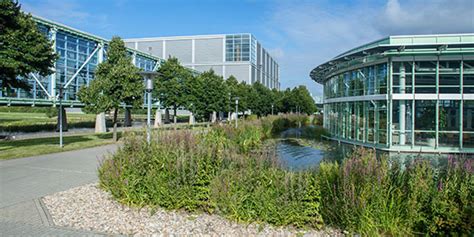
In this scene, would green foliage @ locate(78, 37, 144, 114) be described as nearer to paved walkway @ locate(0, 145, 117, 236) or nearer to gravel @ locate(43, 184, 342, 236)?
→ paved walkway @ locate(0, 145, 117, 236)

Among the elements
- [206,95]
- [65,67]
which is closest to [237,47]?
[206,95]

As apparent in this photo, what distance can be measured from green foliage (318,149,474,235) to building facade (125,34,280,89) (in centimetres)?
8090

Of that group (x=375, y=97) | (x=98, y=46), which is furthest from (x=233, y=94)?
(x=375, y=97)

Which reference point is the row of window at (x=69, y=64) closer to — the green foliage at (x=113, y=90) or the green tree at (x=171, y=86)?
the green tree at (x=171, y=86)

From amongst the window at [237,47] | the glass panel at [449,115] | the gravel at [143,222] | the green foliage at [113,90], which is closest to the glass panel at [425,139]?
the glass panel at [449,115]

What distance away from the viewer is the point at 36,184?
346 inches

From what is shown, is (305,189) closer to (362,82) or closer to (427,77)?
(427,77)

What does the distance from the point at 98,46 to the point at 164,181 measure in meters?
29.9

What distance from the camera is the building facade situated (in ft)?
285

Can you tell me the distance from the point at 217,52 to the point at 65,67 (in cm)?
6242

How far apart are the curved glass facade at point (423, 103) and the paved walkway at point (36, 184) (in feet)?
48.5

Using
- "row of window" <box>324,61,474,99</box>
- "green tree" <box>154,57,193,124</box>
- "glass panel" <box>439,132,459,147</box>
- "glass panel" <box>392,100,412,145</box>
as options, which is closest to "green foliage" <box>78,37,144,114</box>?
"green tree" <box>154,57,193,124</box>

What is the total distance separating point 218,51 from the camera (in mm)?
88625

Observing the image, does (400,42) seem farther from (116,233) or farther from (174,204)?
(116,233)
